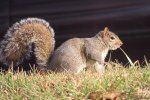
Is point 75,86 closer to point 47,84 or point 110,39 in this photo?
point 47,84

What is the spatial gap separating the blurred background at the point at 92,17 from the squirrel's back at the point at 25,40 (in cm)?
67

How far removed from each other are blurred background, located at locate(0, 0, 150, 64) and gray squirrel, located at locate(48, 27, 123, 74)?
1.63 ft

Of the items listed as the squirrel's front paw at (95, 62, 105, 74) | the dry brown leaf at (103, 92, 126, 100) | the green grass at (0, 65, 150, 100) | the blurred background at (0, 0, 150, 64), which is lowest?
the dry brown leaf at (103, 92, 126, 100)

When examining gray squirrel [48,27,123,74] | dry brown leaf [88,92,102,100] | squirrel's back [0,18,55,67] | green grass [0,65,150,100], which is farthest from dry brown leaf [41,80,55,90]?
squirrel's back [0,18,55,67]

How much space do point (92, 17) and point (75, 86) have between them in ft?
9.12

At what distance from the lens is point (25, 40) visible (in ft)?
21.4

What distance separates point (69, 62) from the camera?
598 cm

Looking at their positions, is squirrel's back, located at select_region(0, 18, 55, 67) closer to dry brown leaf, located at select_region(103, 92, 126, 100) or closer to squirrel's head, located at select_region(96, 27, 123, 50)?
squirrel's head, located at select_region(96, 27, 123, 50)

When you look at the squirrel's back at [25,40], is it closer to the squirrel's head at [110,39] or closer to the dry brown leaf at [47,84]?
the squirrel's head at [110,39]

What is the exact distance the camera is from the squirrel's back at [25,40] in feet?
21.1

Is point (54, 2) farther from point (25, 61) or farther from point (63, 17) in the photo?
point (25, 61)

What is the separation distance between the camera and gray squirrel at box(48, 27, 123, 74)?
19.6ft

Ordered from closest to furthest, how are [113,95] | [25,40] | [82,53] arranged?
[113,95] → [82,53] → [25,40]

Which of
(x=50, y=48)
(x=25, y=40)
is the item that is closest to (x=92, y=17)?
(x=50, y=48)
